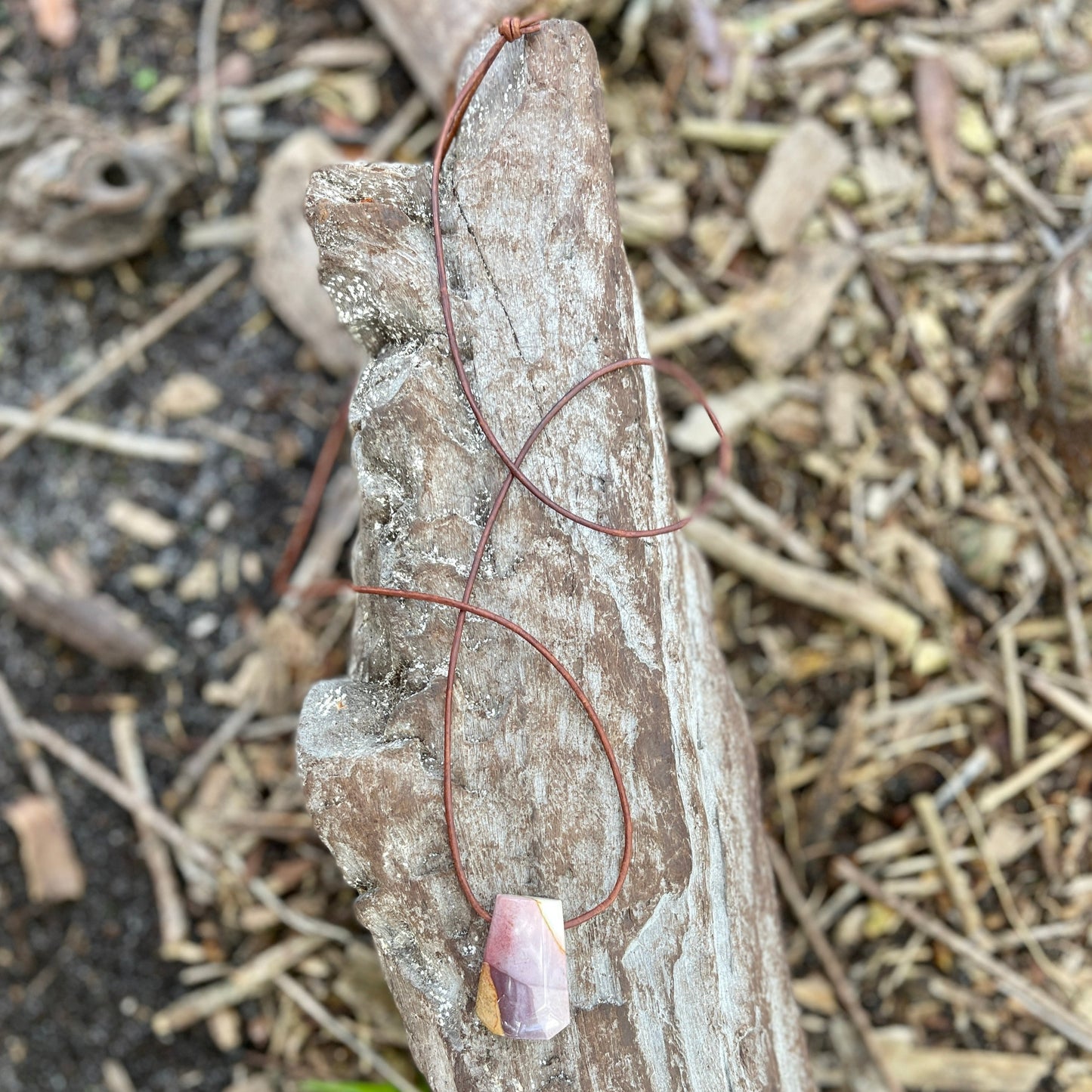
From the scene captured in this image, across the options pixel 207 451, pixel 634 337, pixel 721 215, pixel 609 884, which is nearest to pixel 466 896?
pixel 609 884

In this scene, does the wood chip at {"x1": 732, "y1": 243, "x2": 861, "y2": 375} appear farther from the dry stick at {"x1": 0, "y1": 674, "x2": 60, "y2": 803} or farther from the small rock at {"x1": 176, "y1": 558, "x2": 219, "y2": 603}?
the dry stick at {"x1": 0, "y1": 674, "x2": 60, "y2": 803}

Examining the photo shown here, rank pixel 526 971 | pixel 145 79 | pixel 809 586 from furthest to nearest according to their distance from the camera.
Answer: pixel 145 79
pixel 809 586
pixel 526 971

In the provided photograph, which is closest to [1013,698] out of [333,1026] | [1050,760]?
[1050,760]

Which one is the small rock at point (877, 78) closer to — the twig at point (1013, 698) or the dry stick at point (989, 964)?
the twig at point (1013, 698)

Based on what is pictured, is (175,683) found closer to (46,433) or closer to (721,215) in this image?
(46,433)

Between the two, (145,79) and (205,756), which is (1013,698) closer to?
(205,756)

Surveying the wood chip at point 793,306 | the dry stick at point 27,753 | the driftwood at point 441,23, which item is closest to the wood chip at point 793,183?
the wood chip at point 793,306

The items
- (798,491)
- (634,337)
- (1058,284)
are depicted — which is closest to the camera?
(634,337)
